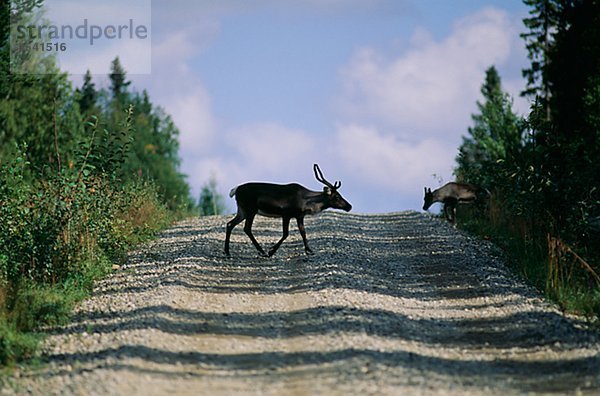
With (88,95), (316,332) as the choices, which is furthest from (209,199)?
(316,332)

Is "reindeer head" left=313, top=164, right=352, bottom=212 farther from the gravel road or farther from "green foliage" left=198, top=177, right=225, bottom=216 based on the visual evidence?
"green foliage" left=198, top=177, right=225, bottom=216

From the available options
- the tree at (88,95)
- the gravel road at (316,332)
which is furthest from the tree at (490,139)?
the tree at (88,95)

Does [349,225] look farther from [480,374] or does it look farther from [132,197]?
[480,374]

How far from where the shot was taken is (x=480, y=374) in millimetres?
8922

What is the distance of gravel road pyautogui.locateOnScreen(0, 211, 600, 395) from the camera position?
8562mm

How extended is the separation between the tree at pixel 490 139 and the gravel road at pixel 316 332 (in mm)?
5173

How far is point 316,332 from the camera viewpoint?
413 inches

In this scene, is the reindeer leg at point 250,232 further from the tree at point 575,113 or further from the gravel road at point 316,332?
the tree at point 575,113

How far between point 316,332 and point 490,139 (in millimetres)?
33640

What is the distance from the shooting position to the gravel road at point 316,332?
8.56m

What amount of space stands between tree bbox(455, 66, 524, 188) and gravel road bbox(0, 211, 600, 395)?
17.0 ft

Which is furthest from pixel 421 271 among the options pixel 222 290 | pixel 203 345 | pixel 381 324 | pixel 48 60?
pixel 48 60

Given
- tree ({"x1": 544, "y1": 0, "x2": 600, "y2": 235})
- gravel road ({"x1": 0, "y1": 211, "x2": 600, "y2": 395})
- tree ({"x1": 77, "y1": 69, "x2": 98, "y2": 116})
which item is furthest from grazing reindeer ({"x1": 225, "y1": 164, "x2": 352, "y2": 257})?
tree ({"x1": 77, "y1": 69, "x2": 98, "y2": 116})

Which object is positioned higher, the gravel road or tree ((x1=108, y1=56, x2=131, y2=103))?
tree ((x1=108, y1=56, x2=131, y2=103))
